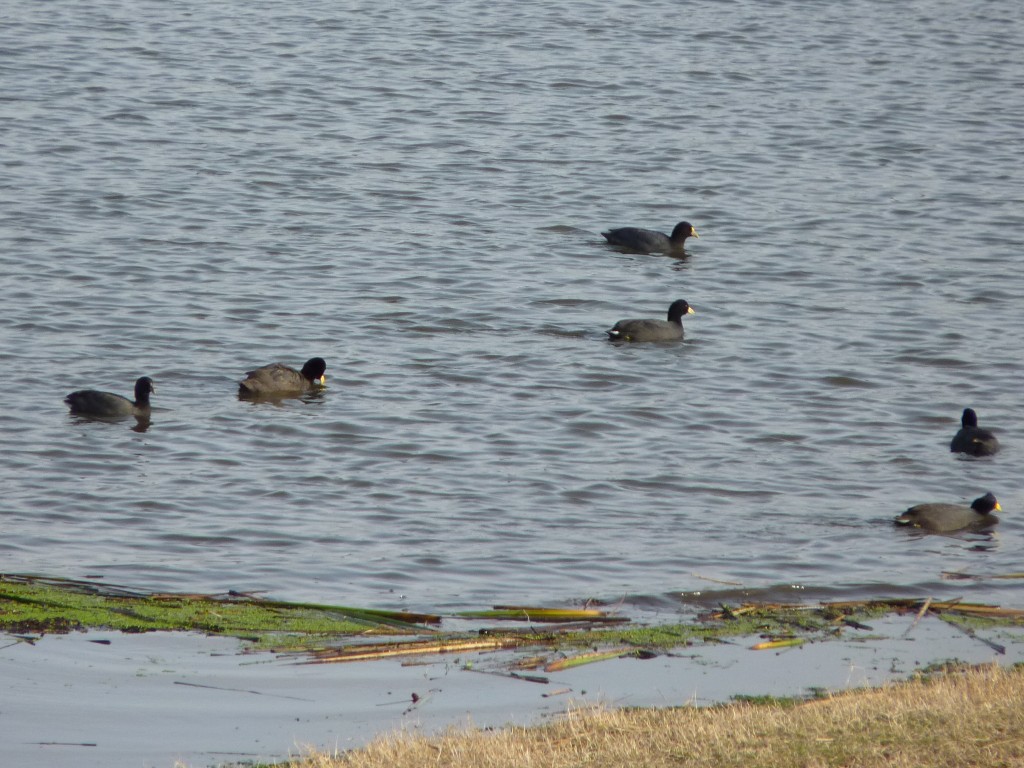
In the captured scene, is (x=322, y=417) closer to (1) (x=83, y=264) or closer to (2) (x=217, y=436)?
(2) (x=217, y=436)

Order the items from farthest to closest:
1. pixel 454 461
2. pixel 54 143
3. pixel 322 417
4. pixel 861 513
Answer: pixel 54 143 < pixel 322 417 < pixel 454 461 < pixel 861 513

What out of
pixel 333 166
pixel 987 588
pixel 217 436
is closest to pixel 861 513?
pixel 987 588

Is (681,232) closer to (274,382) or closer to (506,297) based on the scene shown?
(506,297)

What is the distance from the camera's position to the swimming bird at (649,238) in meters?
21.4

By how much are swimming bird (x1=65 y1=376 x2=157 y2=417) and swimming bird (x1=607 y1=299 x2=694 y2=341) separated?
542cm

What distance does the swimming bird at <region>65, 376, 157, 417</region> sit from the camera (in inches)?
577

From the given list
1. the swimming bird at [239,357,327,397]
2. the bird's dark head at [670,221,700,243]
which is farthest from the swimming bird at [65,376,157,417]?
the bird's dark head at [670,221,700,243]

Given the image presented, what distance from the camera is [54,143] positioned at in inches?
993

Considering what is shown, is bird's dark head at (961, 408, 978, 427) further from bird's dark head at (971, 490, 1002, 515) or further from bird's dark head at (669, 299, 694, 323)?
bird's dark head at (669, 299, 694, 323)

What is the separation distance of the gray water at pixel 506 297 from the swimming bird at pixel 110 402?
0.19m

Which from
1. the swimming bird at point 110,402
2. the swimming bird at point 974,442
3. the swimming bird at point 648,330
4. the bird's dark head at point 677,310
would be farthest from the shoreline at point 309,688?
the bird's dark head at point 677,310

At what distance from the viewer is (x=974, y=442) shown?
47.9 ft

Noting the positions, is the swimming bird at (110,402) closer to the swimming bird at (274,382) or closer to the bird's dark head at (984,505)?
the swimming bird at (274,382)

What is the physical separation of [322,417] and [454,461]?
6.22 feet
